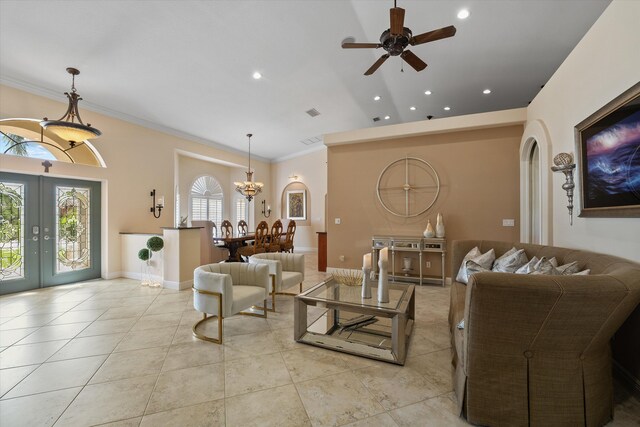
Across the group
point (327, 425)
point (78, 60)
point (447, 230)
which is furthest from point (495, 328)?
point (78, 60)

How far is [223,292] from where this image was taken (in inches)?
105

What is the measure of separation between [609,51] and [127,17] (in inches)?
187

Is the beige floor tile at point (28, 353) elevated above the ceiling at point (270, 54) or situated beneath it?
situated beneath

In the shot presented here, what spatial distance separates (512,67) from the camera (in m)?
4.30

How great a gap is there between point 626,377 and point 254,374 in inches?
107

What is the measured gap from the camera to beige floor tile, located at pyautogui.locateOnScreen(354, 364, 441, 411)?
6.00 feet

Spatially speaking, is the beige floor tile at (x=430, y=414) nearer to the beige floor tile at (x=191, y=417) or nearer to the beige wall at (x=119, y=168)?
the beige floor tile at (x=191, y=417)

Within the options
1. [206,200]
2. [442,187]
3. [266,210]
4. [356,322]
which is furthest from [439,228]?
[206,200]

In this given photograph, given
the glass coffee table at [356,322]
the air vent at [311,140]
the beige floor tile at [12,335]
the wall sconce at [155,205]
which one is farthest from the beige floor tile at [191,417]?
the air vent at [311,140]

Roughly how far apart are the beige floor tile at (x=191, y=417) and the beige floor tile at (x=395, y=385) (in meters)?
1.02

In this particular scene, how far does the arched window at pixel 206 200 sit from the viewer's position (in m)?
8.60

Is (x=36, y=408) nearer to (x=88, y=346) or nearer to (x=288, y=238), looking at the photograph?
(x=88, y=346)

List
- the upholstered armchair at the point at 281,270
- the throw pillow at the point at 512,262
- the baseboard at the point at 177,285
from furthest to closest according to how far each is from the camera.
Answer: the baseboard at the point at 177,285 → the upholstered armchair at the point at 281,270 → the throw pillow at the point at 512,262

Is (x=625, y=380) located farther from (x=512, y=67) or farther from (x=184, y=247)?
(x=184, y=247)
